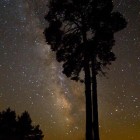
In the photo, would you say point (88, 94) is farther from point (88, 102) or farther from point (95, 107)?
point (95, 107)

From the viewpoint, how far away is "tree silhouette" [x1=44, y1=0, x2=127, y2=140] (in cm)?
2245

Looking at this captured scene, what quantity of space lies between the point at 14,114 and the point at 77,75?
38.7 m

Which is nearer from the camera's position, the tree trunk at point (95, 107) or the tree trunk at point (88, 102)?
the tree trunk at point (88, 102)

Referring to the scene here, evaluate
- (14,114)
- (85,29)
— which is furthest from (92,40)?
(14,114)

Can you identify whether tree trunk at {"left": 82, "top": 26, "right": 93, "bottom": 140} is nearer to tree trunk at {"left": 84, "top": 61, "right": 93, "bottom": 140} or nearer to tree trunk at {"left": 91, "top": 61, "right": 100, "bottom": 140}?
tree trunk at {"left": 84, "top": 61, "right": 93, "bottom": 140}

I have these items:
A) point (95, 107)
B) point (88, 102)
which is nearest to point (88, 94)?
point (88, 102)

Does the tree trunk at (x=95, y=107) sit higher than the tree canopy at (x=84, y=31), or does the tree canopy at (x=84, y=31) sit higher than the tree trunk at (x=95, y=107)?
the tree canopy at (x=84, y=31)

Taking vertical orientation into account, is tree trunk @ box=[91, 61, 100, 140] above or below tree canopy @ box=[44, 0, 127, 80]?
below

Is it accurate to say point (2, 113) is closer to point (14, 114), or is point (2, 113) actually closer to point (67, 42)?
point (14, 114)

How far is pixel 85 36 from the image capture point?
22.7 m

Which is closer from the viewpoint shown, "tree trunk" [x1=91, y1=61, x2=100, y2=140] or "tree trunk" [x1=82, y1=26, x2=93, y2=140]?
"tree trunk" [x1=82, y1=26, x2=93, y2=140]

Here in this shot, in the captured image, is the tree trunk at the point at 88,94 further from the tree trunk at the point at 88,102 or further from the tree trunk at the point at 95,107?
the tree trunk at the point at 95,107

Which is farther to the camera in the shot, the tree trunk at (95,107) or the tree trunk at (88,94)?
the tree trunk at (95,107)

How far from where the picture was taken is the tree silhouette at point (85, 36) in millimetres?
22453
